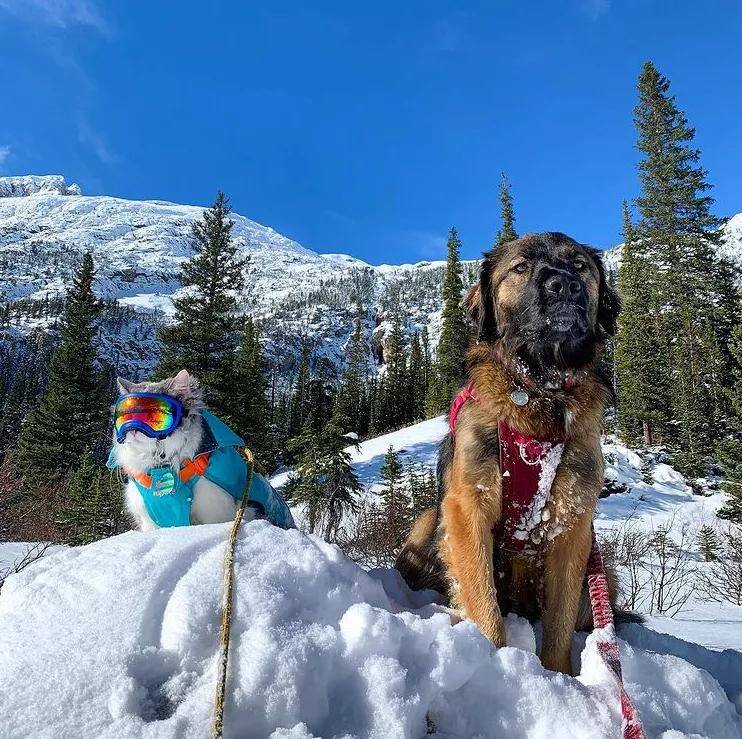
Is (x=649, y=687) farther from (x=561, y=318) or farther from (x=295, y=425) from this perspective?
(x=295, y=425)

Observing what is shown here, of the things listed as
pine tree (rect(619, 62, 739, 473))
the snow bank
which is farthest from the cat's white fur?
pine tree (rect(619, 62, 739, 473))

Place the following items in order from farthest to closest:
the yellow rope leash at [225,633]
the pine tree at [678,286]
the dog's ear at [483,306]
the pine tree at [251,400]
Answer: the pine tree at [678,286]
the pine tree at [251,400]
the dog's ear at [483,306]
the yellow rope leash at [225,633]

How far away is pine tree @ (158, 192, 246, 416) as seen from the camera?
2300cm

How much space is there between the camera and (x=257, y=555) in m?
1.97

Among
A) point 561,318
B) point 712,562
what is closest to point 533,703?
point 561,318

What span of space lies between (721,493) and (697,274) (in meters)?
19.5

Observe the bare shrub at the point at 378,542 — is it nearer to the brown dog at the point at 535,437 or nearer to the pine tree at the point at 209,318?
the brown dog at the point at 535,437

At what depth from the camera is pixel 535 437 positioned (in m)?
2.68

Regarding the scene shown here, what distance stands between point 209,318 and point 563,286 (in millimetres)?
23535

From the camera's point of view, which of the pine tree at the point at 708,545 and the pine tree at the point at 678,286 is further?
the pine tree at the point at 678,286

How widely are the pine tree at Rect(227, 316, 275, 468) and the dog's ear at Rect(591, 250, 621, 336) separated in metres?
19.7

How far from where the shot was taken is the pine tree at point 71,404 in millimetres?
35375

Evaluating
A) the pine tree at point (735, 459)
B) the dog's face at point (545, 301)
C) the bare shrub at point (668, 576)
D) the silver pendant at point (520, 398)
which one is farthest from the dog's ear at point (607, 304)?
the pine tree at point (735, 459)

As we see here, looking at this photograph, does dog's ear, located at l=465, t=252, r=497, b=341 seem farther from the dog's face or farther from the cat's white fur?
the cat's white fur
